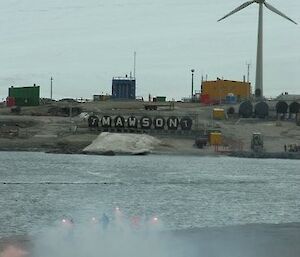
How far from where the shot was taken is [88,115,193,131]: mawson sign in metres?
135

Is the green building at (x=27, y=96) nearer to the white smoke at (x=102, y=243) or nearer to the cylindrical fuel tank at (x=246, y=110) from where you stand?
the cylindrical fuel tank at (x=246, y=110)

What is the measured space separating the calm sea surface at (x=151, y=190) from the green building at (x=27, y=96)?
65709 mm

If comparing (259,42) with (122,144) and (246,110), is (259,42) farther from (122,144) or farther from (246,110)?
(122,144)

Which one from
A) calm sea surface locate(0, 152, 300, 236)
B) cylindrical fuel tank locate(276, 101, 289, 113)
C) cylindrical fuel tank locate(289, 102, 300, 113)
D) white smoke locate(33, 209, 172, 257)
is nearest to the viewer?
white smoke locate(33, 209, 172, 257)

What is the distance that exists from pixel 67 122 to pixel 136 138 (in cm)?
2333

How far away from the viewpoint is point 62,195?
5894 cm

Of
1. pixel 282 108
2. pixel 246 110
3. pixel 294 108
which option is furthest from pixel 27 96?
pixel 294 108

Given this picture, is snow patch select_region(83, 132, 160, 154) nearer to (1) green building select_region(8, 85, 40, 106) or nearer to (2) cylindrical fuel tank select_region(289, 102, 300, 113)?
(2) cylindrical fuel tank select_region(289, 102, 300, 113)

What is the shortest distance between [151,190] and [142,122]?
71105 millimetres

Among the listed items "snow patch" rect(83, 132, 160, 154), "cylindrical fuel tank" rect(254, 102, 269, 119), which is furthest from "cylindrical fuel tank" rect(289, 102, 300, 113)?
"snow patch" rect(83, 132, 160, 154)

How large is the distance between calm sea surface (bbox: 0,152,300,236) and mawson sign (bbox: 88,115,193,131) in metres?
19.6

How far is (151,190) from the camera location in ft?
214

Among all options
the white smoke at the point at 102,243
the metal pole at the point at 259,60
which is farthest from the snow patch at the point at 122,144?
the white smoke at the point at 102,243

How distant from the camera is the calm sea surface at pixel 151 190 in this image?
146 feet
